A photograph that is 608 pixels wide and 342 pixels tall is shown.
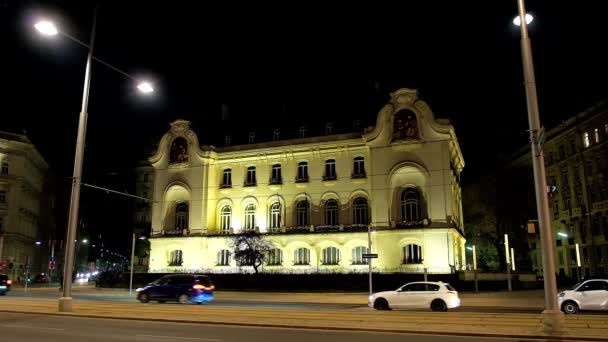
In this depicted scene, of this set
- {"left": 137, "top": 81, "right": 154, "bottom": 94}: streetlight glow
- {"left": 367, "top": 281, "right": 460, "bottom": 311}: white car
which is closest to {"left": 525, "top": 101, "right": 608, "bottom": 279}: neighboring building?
{"left": 367, "top": 281, "right": 460, "bottom": 311}: white car

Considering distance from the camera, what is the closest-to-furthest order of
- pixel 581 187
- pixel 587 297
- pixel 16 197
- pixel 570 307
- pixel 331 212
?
pixel 587 297 → pixel 570 307 → pixel 331 212 → pixel 581 187 → pixel 16 197

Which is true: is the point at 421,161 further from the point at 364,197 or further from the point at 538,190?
the point at 538,190

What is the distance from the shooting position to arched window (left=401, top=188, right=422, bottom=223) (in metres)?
48.2

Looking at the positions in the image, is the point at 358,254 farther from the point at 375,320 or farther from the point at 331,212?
the point at 375,320

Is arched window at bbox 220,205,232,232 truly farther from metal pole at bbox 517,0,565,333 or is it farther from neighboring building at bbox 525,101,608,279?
metal pole at bbox 517,0,565,333

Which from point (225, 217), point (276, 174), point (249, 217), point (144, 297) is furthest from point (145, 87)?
point (225, 217)

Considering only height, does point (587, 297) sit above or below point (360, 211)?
below

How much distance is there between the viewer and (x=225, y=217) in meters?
56.2

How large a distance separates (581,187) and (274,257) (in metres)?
38.9

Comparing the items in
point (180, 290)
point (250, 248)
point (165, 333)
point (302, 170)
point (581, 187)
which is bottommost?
point (165, 333)

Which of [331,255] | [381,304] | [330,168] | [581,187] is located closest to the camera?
[381,304]

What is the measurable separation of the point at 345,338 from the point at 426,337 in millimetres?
2191

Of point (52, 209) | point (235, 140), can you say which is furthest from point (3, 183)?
point (235, 140)

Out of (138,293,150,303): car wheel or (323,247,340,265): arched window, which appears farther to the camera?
(323,247,340,265): arched window
